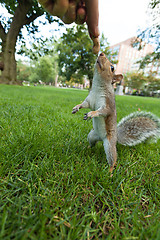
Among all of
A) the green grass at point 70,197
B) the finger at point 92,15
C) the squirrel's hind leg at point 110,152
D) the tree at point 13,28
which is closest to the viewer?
the green grass at point 70,197

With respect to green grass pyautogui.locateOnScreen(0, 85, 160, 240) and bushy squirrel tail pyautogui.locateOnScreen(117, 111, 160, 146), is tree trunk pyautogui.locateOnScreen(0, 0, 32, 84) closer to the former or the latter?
green grass pyautogui.locateOnScreen(0, 85, 160, 240)

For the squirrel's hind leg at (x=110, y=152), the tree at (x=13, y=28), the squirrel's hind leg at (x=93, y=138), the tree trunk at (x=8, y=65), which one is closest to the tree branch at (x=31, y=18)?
the tree at (x=13, y=28)

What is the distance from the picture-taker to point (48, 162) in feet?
2.87

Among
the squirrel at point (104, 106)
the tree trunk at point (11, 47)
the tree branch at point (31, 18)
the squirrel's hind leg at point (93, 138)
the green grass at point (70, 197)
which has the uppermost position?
the tree branch at point (31, 18)

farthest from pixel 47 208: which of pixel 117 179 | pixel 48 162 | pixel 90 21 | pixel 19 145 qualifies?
pixel 90 21

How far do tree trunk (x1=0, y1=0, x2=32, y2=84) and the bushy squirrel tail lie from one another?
1012 centimetres

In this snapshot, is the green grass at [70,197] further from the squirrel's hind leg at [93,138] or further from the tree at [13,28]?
the tree at [13,28]

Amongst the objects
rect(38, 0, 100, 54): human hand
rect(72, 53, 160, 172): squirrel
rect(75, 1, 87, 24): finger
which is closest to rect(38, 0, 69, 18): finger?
rect(38, 0, 100, 54): human hand

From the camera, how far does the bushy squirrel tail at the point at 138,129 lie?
4.02 ft

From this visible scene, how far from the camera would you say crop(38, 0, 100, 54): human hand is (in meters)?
0.67

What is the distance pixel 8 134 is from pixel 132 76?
33878 millimetres

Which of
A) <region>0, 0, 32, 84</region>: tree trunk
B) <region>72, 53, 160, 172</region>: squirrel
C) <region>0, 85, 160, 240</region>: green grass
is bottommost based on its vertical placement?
<region>0, 85, 160, 240</region>: green grass

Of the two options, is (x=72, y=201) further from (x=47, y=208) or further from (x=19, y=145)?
(x=19, y=145)

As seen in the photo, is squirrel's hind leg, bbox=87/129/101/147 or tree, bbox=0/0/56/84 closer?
squirrel's hind leg, bbox=87/129/101/147
